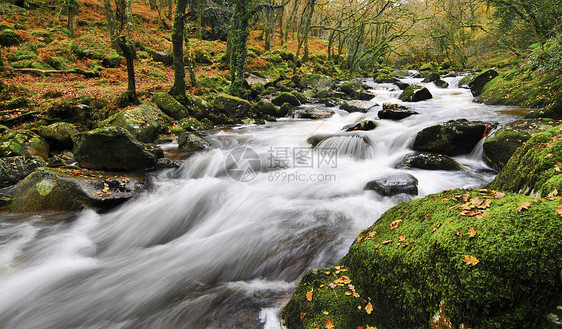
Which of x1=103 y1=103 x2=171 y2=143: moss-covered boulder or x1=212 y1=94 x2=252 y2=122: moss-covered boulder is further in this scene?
x1=212 y1=94 x2=252 y2=122: moss-covered boulder

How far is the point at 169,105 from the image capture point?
11156mm

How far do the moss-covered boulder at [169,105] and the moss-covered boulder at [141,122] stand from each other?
0.64m

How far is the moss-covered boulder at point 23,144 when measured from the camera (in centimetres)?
652

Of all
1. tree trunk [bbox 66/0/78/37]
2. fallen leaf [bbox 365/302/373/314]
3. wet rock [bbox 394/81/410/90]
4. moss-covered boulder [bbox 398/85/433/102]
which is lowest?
fallen leaf [bbox 365/302/373/314]

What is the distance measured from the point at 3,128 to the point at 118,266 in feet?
23.8

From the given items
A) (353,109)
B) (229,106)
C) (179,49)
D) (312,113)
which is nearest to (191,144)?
(229,106)

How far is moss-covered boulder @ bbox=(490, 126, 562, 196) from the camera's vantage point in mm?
2379

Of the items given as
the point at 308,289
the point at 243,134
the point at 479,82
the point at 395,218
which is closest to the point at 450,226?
the point at 395,218

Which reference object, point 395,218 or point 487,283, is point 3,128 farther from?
point 487,283

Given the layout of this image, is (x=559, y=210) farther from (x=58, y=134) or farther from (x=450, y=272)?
(x=58, y=134)

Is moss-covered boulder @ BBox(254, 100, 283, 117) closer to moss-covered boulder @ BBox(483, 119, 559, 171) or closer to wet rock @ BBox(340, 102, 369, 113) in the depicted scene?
wet rock @ BBox(340, 102, 369, 113)

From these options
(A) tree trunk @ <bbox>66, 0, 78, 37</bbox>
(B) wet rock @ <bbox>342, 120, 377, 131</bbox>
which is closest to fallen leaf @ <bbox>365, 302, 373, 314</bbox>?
(B) wet rock @ <bbox>342, 120, 377, 131</bbox>

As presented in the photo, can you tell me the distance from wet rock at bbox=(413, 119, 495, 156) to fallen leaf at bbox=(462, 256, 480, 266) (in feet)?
21.6
